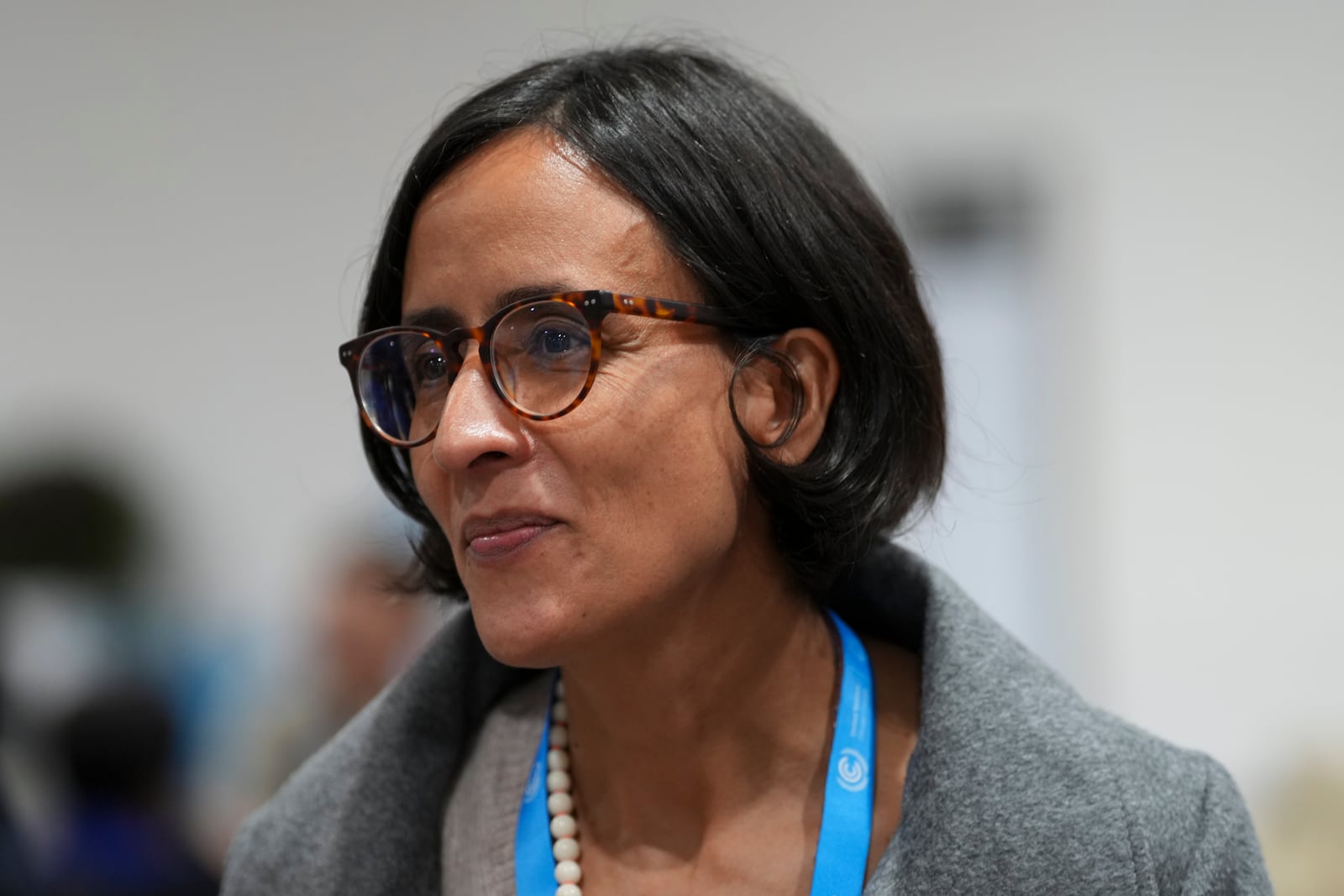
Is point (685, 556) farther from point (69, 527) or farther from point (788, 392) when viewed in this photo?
point (69, 527)

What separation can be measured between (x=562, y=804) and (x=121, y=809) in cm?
117

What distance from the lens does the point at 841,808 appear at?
3.83 feet

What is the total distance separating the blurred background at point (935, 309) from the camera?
2.96 m

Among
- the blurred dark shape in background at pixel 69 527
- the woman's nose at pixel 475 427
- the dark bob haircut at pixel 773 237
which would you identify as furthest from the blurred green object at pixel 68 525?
the woman's nose at pixel 475 427

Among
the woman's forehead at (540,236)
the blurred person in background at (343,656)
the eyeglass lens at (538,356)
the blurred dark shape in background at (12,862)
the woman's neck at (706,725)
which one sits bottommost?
the blurred person in background at (343,656)

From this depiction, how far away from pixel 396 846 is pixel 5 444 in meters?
2.55

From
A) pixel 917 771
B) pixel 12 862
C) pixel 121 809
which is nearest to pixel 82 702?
pixel 121 809

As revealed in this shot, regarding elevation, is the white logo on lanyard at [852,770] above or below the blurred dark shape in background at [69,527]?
above

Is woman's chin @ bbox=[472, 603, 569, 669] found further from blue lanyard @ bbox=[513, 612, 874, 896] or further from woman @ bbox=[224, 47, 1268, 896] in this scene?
blue lanyard @ bbox=[513, 612, 874, 896]

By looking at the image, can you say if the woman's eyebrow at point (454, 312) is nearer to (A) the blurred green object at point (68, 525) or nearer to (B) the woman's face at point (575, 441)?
(B) the woman's face at point (575, 441)

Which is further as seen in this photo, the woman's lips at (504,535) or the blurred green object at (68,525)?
the blurred green object at (68,525)

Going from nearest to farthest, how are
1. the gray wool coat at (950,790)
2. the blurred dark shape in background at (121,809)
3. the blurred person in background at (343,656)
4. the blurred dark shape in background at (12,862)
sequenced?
the gray wool coat at (950,790) → the blurred dark shape in background at (12,862) → the blurred dark shape in background at (121,809) → the blurred person in background at (343,656)

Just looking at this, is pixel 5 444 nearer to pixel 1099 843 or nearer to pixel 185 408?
pixel 185 408

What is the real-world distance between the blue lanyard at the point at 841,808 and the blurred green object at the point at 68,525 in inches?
80.7
